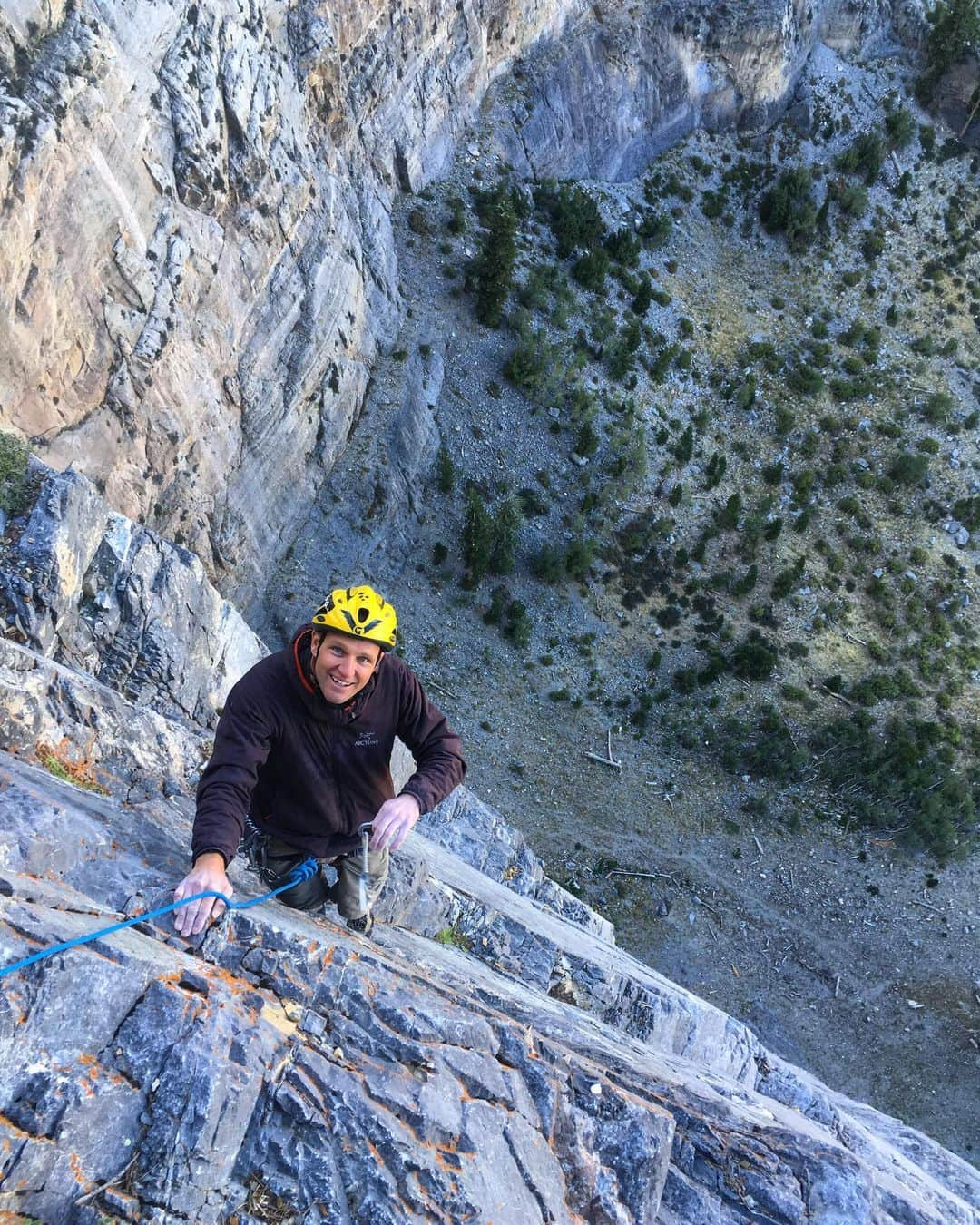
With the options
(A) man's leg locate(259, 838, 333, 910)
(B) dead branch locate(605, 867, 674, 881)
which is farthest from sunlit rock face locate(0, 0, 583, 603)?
(B) dead branch locate(605, 867, 674, 881)

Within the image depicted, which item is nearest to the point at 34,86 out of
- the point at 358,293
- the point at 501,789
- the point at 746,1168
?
the point at 358,293

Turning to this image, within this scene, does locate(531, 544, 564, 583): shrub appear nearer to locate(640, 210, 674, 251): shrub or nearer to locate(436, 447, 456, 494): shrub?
locate(436, 447, 456, 494): shrub

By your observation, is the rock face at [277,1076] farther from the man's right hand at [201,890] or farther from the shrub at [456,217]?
the shrub at [456,217]

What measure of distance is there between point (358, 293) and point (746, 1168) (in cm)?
3203

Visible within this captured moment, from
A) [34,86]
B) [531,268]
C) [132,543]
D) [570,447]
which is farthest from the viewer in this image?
[531,268]

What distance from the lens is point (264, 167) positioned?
2495 cm

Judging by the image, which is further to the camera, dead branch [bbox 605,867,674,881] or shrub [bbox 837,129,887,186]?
shrub [bbox 837,129,887,186]

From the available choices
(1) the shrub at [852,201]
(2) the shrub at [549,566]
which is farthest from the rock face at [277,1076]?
(1) the shrub at [852,201]

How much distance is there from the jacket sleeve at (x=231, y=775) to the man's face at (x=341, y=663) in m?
0.64

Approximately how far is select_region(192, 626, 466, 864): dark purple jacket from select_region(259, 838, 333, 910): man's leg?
8.2 inches

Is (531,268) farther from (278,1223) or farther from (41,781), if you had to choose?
(278,1223)

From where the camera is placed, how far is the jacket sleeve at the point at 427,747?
276 inches

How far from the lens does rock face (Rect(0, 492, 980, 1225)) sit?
16.2ft

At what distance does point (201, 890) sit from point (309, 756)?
142cm
